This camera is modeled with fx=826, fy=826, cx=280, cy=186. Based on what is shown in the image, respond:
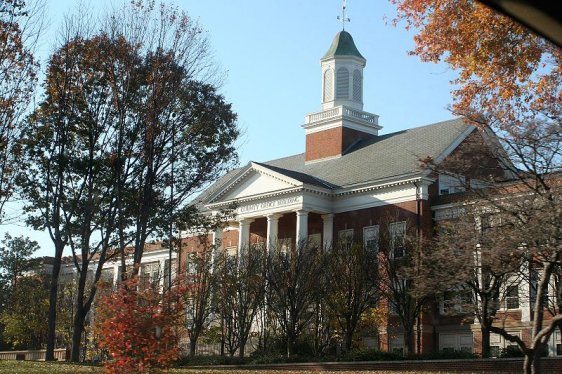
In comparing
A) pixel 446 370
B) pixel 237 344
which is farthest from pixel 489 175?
pixel 237 344

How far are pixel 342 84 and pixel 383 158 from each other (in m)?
8.35

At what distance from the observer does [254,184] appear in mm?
52031

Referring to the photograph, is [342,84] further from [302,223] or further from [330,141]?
[302,223]

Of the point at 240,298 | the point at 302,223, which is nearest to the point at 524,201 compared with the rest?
the point at 240,298

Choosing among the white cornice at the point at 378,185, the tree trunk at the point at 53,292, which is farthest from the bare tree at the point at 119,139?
the white cornice at the point at 378,185

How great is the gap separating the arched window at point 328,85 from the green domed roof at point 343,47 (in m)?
1.17

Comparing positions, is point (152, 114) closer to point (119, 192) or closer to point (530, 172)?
point (119, 192)

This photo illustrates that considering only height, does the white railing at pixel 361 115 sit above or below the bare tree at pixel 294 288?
above

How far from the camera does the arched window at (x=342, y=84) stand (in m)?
55.6

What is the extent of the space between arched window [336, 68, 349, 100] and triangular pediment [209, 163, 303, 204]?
8.48 meters

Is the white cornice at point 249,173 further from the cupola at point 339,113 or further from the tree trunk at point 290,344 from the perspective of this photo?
the tree trunk at point 290,344

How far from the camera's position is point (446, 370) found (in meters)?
25.7

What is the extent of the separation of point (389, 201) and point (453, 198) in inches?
158

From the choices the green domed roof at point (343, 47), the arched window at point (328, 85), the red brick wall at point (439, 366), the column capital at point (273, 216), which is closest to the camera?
the red brick wall at point (439, 366)
